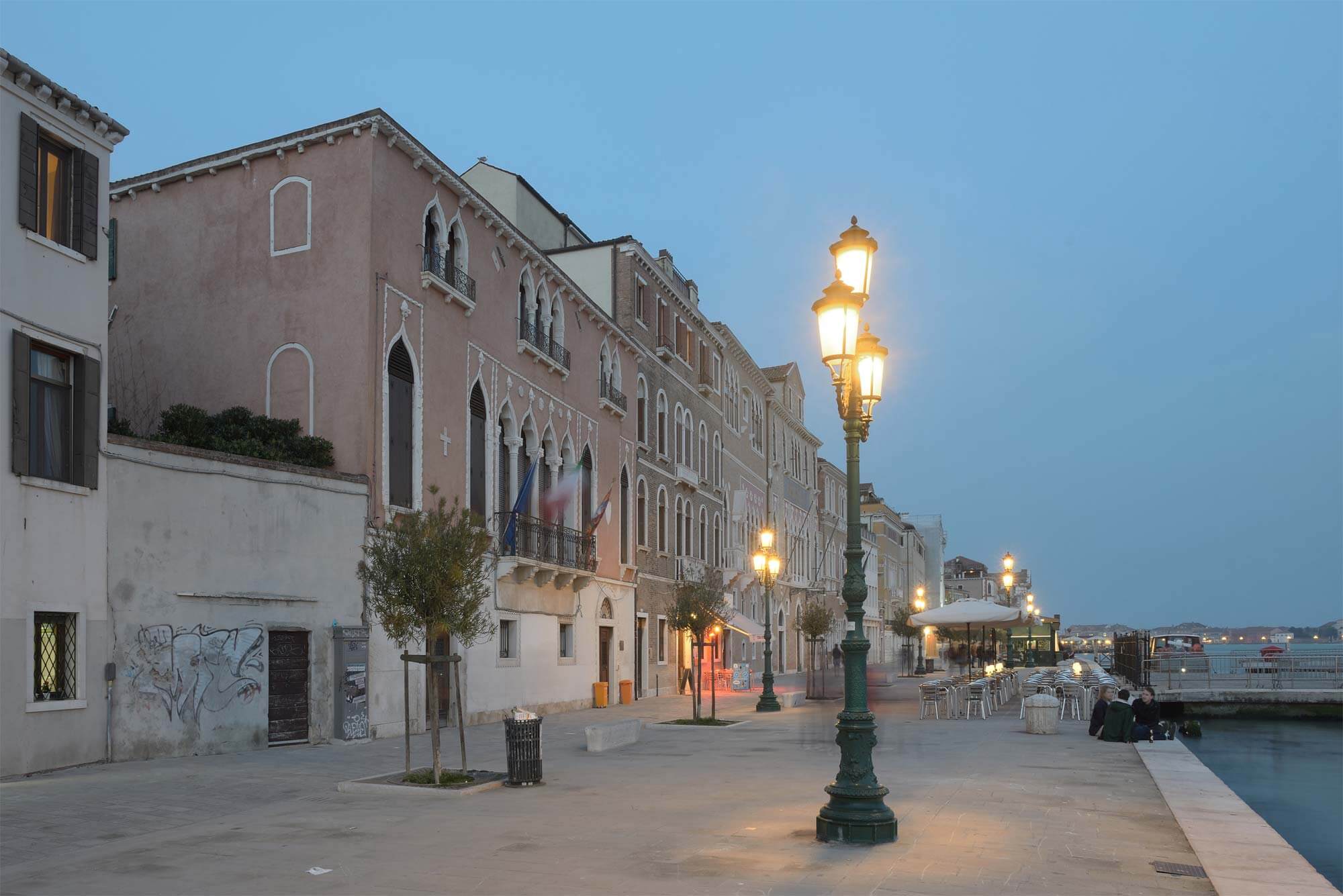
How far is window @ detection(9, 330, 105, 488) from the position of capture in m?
14.8

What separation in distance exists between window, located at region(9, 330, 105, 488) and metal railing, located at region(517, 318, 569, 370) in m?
11.9

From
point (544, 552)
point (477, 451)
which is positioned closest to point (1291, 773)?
point (544, 552)

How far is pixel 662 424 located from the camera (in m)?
37.5

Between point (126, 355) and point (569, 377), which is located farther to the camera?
point (569, 377)

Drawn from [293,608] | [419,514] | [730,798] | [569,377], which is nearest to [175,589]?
[293,608]

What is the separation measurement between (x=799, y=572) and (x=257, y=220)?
41271 mm

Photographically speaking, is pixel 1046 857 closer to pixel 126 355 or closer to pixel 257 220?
pixel 257 220

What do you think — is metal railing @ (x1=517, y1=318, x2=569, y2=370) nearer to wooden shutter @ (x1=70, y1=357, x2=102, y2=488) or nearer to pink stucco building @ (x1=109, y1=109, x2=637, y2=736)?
pink stucco building @ (x1=109, y1=109, x2=637, y2=736)

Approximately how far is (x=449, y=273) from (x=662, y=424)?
14865 millimetres

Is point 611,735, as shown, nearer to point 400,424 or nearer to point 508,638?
point 400,424

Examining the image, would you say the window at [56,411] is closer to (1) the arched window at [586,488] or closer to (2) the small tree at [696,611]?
(2) the small tree at [696,611]

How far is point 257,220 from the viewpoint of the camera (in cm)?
2184

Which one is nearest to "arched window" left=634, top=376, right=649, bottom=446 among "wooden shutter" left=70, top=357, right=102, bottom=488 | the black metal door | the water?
the water

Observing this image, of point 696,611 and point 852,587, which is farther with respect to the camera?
point 696,611
